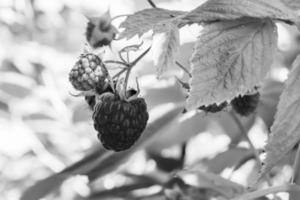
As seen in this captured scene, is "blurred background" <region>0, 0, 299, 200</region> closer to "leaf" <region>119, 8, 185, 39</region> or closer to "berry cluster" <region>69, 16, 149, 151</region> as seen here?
"berry cluster" <region>69, 16, 149, 151</region>

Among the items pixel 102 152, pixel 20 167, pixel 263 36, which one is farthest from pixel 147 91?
pixel 263 36

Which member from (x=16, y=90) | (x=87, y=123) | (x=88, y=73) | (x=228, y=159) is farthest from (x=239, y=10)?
(x=16, y=90)

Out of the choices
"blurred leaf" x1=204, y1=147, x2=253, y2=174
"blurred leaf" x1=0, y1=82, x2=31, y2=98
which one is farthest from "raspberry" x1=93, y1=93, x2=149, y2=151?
"blurred leaf" x1=0, y1=82, x2=31, y2=98

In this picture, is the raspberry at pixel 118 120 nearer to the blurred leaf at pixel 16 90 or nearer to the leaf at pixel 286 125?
the leaf at pixel 286 125

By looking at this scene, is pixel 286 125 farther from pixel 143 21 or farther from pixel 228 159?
pixel 228 159

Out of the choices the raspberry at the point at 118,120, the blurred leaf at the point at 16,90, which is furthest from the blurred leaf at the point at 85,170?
the blurred leaf at the point at 16,90
